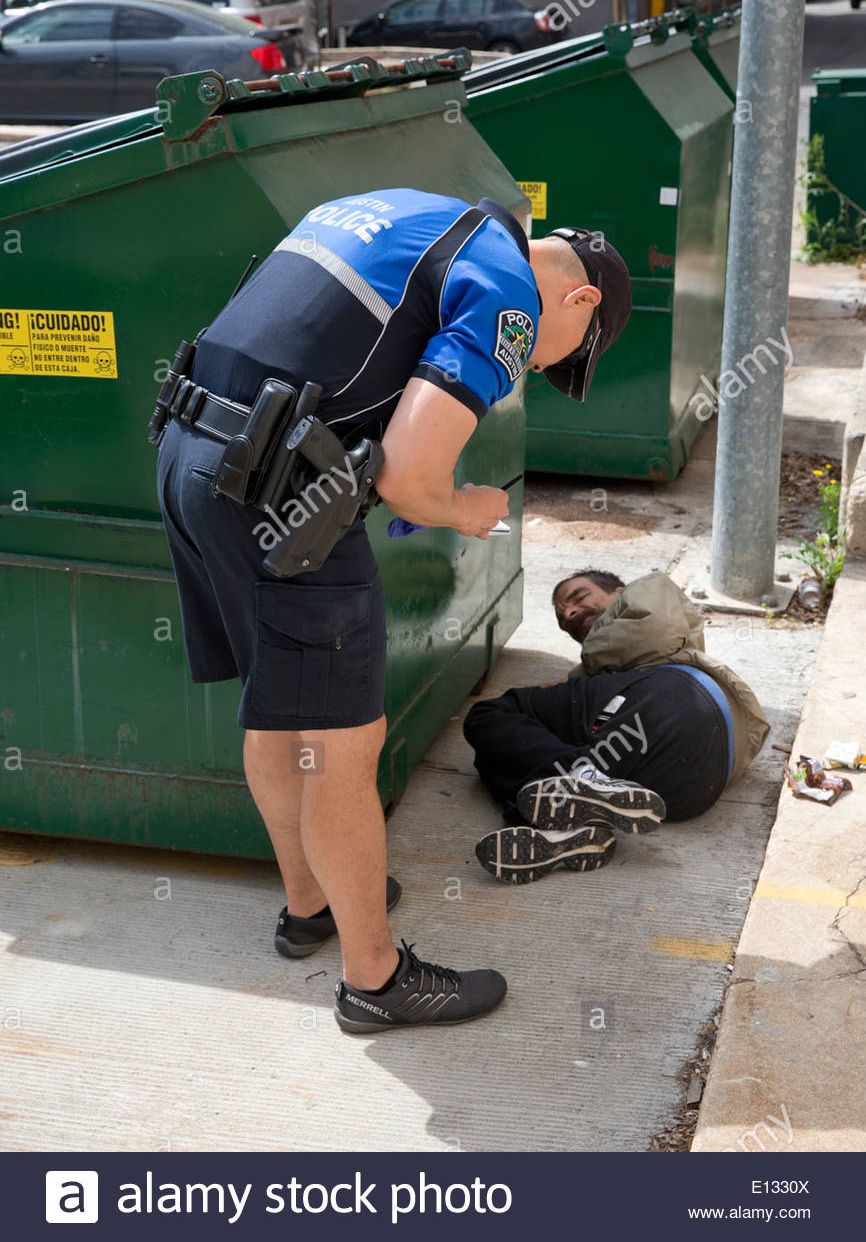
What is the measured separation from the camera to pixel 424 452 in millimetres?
2484

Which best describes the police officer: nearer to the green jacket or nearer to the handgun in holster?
the handgun in holster

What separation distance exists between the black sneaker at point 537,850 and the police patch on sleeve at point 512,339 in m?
1.30

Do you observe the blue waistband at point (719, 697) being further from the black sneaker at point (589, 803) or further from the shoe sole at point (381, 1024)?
the shoe sole at point (381, 1024)

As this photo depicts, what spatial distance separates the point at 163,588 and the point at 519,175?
11.1ft

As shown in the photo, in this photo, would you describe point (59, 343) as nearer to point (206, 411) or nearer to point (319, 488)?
point (206, 411)

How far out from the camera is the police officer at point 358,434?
2.51 meters

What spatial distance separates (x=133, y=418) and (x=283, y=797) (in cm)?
88

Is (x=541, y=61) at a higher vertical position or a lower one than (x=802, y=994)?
higher

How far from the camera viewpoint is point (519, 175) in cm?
602

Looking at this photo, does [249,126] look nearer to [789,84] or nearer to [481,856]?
[481,856]

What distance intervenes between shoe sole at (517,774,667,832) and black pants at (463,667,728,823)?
0.49 ft

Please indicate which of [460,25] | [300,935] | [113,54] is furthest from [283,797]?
[460,25]

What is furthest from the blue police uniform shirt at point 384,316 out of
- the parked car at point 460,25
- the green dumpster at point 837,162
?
the parked car at point 460,25

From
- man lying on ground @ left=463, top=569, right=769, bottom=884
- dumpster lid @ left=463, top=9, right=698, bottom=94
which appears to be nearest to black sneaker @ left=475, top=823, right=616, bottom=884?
man lying on ground @ left=463, top=569, right=769, bottom=884
